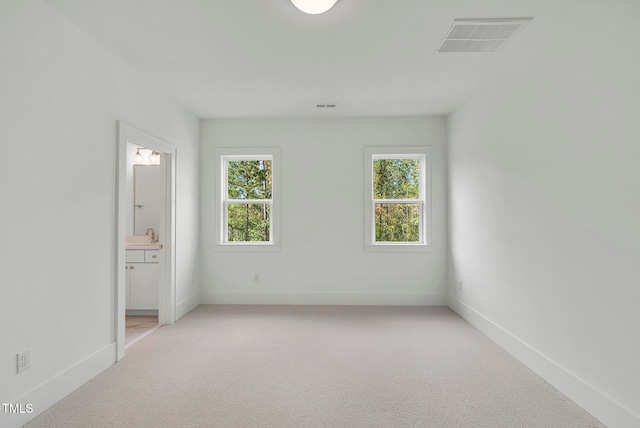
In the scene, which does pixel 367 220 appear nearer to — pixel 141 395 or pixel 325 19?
pixel 325 19

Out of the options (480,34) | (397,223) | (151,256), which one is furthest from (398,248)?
(151,256)

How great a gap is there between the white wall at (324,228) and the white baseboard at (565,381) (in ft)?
4.47

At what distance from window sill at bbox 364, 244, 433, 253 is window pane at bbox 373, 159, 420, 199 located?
0.69 metres

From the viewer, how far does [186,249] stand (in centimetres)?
447

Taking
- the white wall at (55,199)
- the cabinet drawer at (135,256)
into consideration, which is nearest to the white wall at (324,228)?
the cabinet drawer at (135,256)

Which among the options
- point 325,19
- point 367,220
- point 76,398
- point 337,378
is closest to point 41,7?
point 325,19

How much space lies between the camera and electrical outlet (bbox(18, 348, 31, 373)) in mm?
2053

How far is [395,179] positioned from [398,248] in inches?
38.8

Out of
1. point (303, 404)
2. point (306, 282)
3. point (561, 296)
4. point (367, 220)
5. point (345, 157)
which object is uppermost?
point (345, 157)

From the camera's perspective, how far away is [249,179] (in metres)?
5.03

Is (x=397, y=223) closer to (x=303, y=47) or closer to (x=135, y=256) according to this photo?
(x=303, y=47)

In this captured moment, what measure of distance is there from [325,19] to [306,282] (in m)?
3.37

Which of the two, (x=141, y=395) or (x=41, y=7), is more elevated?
(x=41, y=7)

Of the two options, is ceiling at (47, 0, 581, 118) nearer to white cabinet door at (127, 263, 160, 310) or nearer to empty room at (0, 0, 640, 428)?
empty room at (0, 0, 640, 428)
